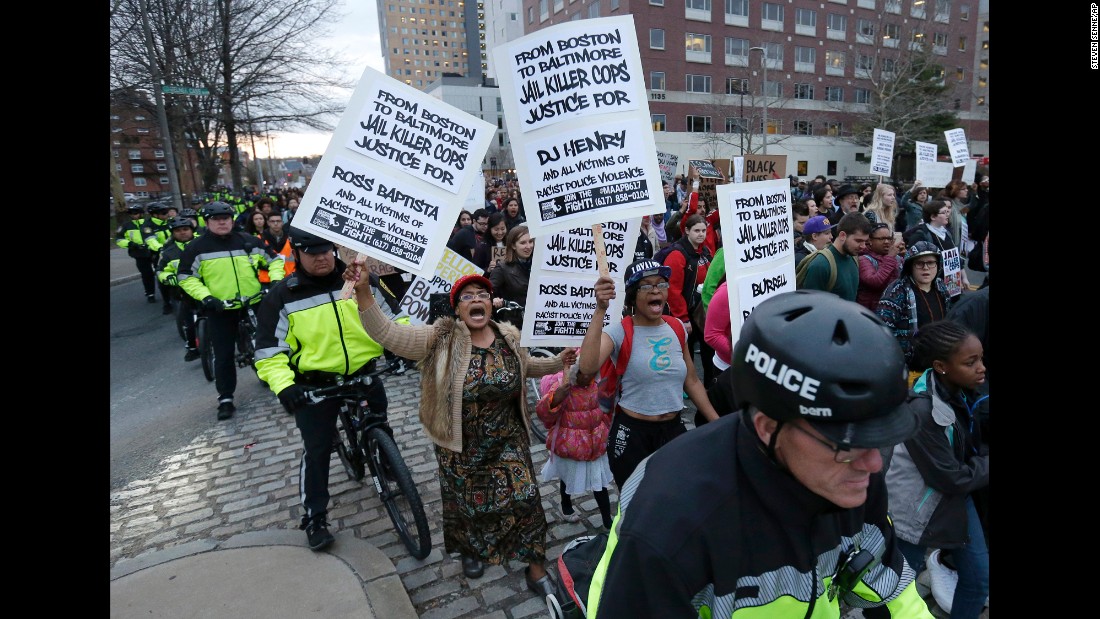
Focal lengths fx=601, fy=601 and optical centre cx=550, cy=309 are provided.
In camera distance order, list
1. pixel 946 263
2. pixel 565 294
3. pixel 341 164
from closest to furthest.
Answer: pixel 341 164 < pixel 565 294 < pixel 946 263

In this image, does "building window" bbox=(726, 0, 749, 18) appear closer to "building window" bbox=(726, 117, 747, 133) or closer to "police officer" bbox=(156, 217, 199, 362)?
"building window" bbox=(726, 117, 747, 133)

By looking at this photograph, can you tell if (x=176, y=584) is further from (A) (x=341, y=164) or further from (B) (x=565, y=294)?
(B) (x=565, y=294)

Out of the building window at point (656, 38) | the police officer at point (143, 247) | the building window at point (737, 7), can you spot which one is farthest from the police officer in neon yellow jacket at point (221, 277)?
the building window at point (737, 7)

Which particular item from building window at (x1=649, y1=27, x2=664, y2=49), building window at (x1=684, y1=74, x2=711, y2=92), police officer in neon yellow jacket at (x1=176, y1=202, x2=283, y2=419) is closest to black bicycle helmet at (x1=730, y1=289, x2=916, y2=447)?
police officer in neon yellow jacket at (x1=176, y1=202, x2=283, y2=419)

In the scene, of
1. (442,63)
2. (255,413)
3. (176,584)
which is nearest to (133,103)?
(255,413)

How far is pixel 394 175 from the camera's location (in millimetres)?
3793

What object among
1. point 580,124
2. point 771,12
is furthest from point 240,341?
point 771,12

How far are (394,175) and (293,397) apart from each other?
1671 mm

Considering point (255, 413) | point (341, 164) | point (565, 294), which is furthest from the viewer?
point (255, 413)

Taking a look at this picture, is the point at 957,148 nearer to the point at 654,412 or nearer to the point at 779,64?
the point at 654,412

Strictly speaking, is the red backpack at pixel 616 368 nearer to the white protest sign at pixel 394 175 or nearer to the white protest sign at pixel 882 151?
the white protest sign at pixel 394 175

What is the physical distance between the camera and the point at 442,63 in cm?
19238

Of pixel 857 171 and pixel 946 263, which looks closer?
pixel 946 263
